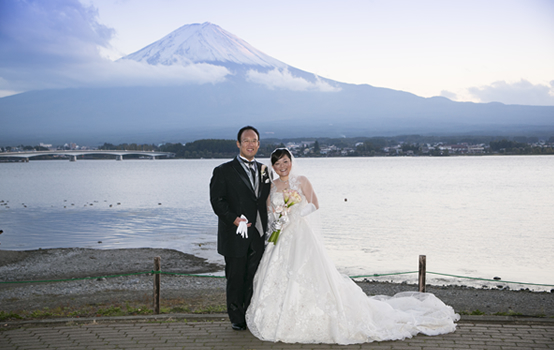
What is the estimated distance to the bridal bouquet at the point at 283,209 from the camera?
211 inches

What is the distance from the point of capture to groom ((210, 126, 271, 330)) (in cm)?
521

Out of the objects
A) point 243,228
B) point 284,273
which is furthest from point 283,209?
point 284,273

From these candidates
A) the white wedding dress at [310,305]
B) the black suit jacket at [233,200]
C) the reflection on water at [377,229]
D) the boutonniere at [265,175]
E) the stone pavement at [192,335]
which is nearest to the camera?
the stone pavement at [192,335]

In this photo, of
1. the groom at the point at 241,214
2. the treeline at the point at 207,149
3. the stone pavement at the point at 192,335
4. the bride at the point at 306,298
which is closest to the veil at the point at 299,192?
the bride at the point at 306,298

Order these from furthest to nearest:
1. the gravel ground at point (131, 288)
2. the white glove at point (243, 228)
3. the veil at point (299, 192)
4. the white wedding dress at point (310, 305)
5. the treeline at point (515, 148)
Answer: the treeline at point (515, 148), the gravel ground at point (131, 288), the veil at point (299, 192), the white glove at point (243, 228), the white wedding dress at point (310, 305)

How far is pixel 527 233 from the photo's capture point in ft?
73.8

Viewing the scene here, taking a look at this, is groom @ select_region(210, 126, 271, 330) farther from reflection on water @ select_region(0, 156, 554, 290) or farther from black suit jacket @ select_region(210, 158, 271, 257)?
reflection on water @ select_region(0, 156, 554, 290)

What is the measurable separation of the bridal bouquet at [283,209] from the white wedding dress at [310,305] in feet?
0.20

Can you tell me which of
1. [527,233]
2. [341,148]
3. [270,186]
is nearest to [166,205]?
[527,233]

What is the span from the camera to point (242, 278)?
533 centimetres

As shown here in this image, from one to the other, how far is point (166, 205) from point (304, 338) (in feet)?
108

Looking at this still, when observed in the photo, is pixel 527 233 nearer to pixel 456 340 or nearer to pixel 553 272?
pixel 553 272

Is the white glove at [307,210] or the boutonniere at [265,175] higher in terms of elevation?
the boutonniere at [265,175]

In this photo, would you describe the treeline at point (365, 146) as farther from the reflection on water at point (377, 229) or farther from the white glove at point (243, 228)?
the white glove at point (243, 228)
